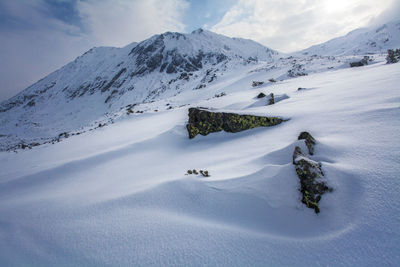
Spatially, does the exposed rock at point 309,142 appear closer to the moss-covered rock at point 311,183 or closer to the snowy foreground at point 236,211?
the snowy foreground at point 236,211

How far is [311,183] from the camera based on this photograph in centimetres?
213

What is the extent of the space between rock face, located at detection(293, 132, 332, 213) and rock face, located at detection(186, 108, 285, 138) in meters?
2.76

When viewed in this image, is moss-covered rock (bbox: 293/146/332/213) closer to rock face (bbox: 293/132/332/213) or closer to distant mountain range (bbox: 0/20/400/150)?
rock face (bbox: 293/132/332/213)

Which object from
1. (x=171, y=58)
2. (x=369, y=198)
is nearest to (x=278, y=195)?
(x=369, y=198)

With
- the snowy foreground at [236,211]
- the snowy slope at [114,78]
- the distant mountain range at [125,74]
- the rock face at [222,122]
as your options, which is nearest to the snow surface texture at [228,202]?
the snowy foreground at [236,211]

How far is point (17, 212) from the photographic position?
305 cm

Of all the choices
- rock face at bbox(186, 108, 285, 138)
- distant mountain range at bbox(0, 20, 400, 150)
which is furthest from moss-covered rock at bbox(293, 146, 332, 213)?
distant mountain range at bbox(0, 20, 400, 150)

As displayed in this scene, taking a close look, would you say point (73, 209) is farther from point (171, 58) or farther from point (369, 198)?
point (171, 58)

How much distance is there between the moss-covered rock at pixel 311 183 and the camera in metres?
2.07

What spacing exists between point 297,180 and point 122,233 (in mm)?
2325

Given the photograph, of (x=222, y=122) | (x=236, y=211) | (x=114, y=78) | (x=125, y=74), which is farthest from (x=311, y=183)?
(x=114, y=78)

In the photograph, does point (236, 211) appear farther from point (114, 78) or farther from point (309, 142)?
point (114, 78)

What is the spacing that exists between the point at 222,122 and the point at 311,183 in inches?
141

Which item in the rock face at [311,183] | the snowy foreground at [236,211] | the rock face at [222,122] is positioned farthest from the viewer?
the rock face at [222,122]
